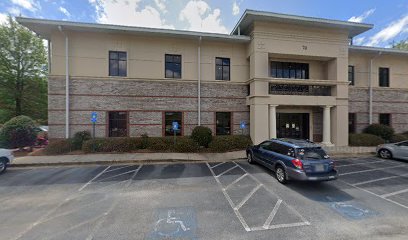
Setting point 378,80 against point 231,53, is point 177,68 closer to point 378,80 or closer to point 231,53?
point 231,53

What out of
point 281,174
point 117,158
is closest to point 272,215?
point 281,174

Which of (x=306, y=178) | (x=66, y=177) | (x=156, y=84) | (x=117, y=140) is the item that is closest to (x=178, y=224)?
(x=306, y=178)

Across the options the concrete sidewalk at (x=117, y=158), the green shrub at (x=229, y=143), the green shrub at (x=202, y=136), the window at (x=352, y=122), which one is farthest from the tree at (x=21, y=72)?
the window at (x=352, y=122)

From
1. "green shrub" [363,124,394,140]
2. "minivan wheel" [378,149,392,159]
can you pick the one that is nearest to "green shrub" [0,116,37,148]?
"minivan wheel" [378,149,392,159]

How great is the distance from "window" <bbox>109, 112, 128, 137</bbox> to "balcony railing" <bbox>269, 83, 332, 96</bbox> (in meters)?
10.8

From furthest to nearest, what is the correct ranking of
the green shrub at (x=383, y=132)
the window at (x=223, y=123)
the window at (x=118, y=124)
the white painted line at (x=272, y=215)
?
the green shrub at (x=383, y=132) < the window at (x=223, y=123) < the window at (x=118, y=124) < the white painted line at (x=272, y=215)

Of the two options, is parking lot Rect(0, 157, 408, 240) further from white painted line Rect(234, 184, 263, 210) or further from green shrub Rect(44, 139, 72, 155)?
green shrub Rect(44, 139, 72, 155)

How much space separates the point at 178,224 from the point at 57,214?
3129 millimetres

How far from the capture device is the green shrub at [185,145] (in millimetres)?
12492

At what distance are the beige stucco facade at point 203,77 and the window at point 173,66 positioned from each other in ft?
1.21

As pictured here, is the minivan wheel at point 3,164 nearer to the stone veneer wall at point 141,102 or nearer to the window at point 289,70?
the stone veneer wall at point 141,102

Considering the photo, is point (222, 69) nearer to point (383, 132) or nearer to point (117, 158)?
point (117, 158)

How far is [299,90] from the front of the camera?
48.0 ft

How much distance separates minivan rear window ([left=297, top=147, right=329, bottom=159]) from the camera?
6621 mm
